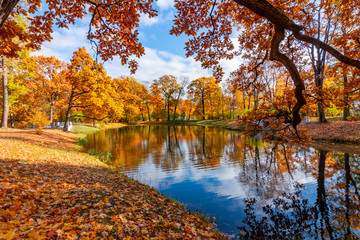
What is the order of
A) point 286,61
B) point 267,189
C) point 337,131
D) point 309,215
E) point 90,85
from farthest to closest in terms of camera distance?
point 90,85 < point 337,131 < point 267,189 < point 309,215 < point 286,61

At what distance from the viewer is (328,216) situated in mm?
5109

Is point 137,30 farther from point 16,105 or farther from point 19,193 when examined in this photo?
point 16,105

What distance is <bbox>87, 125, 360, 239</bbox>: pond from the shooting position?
481cm

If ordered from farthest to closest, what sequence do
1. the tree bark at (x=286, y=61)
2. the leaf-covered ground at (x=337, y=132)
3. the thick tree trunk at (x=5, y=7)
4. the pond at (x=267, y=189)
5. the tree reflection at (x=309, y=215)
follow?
the leaf-covered ground at (x=337, y=132) < the pond at (x=267, y=189) < the tree reflection at (x=309, y=215) < the tree bark at (x=286, y=61) < the thick tree trunk at (x=5, y=7)

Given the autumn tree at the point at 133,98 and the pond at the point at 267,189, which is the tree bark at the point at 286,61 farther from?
the autumn tree at the point at 133,98

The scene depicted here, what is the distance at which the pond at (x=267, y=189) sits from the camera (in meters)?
4.81

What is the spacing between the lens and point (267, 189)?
7.18m

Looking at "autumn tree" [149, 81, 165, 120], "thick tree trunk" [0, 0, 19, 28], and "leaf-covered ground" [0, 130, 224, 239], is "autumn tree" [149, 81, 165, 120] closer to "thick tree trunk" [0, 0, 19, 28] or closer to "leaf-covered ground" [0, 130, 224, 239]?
"leaf-covered ground" [0, 130, 224, 239]

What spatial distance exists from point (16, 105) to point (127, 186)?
32.5m

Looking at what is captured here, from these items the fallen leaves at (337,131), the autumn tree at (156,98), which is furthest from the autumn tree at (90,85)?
the autumn tree at (156,98)

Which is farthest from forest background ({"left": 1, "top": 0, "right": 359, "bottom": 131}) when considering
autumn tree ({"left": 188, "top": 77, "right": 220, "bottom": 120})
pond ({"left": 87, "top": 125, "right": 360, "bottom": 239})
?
autumn tree ({"left": 188, "top": 77, "right": 220, "bottom": 120})

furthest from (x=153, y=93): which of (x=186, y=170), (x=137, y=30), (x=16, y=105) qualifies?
(x=137, y=30)

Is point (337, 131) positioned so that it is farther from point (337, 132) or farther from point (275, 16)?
point (275, 16)

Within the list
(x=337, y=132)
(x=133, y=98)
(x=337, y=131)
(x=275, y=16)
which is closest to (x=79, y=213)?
(x=275, y=16)
